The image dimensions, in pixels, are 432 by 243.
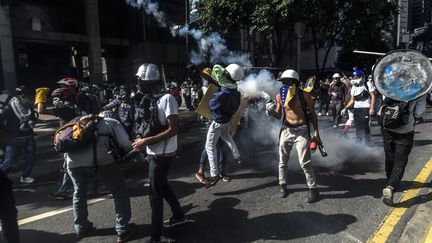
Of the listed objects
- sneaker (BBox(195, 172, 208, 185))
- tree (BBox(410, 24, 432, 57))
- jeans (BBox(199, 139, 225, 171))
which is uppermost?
tree (BBox(410, 24, 432, 57))

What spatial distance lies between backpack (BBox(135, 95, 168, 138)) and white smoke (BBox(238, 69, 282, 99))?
4746 mm

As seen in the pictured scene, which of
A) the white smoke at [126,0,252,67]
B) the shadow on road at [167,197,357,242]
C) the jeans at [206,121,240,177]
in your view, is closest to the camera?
the shadow on road at [167,197,357,242]

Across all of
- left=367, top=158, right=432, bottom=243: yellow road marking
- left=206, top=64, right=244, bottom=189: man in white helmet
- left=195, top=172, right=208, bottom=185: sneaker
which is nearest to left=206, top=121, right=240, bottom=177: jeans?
left=206, top=64, right=244, bottom=189: man in white helmet

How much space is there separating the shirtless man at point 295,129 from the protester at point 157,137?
5.90 feet

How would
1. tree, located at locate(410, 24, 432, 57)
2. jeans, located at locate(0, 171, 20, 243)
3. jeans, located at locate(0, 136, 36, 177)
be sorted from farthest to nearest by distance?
tree, located at locate(410, 24, 432, 57) < jeans, located at locate(0, 136, 36, 177) < jeans, located at locate(0, 171, 20, 243)

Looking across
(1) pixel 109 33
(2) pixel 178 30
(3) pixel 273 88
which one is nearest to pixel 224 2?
(3) pixel 273 88

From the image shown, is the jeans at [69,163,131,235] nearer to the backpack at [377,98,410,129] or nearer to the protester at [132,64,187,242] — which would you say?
the protester at [132,64,187,242]

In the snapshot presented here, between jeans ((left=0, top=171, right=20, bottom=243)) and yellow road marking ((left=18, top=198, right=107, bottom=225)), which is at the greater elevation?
jeans ((left=0, top=171, right=20, bottom=243))

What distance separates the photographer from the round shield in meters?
4.39

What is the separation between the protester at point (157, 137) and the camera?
3.50 meters

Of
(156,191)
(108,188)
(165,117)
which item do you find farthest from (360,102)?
(108,188)

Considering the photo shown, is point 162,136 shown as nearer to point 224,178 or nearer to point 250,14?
point 224,178

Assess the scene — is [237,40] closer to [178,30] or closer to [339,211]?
[178,30]

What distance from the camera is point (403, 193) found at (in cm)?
484
